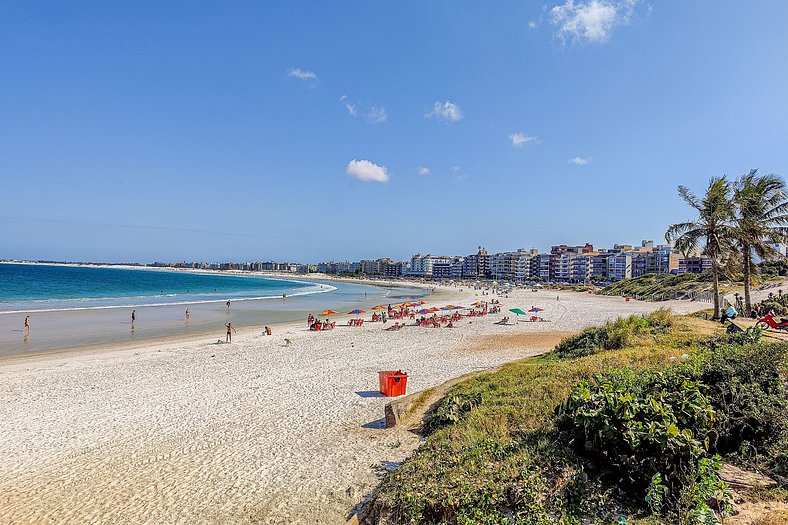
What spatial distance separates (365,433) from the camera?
913cm

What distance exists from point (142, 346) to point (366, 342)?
11.8 metres

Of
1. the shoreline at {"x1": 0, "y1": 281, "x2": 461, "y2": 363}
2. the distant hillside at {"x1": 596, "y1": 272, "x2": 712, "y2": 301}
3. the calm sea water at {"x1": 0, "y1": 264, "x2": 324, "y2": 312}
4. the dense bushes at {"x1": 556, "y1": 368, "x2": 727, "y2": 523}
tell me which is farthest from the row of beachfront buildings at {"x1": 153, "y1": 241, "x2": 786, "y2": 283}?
the dense bushes at {"x1": 556, "y1": 368, "x2": 727, "y2": 523}

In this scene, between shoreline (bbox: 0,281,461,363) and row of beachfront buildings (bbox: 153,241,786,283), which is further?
row of beachfront buildings (bbox: 153,241,786,283)

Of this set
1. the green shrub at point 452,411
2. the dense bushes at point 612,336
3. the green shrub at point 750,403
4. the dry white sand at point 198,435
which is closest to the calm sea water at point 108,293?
the dry white sand at point 198,435

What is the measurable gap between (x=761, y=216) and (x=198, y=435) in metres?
24.3

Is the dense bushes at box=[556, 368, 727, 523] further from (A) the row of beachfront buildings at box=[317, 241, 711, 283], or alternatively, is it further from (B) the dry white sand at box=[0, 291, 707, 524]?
(A) the row of beachfront buildings at box=[317, 241, 711, 283]

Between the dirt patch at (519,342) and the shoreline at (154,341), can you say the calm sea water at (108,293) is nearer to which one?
the shoreline at (154,341)

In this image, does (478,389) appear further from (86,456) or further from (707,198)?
(707,198)

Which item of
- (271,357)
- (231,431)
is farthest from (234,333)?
(231,431)

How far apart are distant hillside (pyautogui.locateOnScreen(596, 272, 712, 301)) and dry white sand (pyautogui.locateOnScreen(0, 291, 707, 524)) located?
132 ft

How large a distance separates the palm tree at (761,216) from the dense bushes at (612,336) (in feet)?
24.6

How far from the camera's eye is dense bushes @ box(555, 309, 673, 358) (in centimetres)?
1262

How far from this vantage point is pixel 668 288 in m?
54.2

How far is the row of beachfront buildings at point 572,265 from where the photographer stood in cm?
11038
